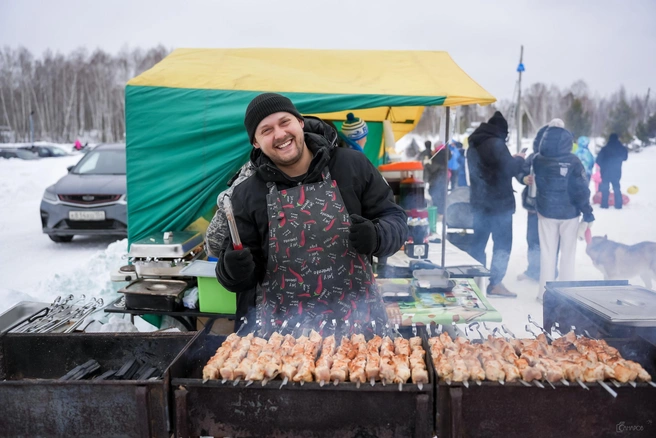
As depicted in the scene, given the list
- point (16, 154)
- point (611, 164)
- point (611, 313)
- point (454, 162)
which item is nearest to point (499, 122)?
point (611, 313)

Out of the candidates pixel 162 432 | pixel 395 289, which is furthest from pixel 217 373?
pixel 395 289

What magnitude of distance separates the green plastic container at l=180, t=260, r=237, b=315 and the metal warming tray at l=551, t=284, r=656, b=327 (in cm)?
269

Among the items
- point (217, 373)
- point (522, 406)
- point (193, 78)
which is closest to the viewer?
point (522, 406)

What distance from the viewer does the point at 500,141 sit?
605cm

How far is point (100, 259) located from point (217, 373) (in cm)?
501

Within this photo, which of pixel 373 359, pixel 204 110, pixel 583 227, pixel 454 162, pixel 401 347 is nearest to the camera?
pixel 373 359

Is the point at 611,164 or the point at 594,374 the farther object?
the point at 611,164

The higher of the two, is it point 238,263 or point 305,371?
point 238,263

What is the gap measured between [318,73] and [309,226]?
10.4 ft

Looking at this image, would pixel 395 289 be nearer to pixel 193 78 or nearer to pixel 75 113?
pixel 193 78

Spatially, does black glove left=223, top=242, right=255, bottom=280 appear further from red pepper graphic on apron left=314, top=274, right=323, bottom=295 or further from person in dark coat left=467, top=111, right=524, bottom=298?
person in dark coat left=467, top=111, right=524, bottom=298

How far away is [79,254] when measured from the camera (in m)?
7.89

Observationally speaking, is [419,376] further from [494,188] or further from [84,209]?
[84,209]

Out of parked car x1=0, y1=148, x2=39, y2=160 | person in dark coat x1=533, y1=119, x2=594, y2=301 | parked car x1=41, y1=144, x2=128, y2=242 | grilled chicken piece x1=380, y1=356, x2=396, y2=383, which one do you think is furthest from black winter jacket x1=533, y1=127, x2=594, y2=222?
parked car x1=0, y1=148, x2=39, y2=160
